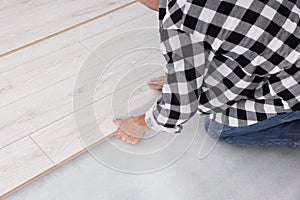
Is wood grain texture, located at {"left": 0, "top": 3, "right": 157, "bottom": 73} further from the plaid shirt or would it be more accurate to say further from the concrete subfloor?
the plaid shirt

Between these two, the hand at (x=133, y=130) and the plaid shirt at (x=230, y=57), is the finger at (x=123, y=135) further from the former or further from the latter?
the plaid shirt at (x=230, y=57)

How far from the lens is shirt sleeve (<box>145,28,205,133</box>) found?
0.86 m

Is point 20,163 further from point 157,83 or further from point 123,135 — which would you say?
point 157,83

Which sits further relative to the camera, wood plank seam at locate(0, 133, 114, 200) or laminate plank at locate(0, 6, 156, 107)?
laminate plank at locate(0, 6, 156, 107)

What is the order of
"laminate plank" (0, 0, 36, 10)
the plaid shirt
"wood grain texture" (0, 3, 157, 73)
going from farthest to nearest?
1. "laminate plank" (0, 0, 36, 10)
2. "wood grain texture" (0, 3, 157, 73)
3. the plaid shirt

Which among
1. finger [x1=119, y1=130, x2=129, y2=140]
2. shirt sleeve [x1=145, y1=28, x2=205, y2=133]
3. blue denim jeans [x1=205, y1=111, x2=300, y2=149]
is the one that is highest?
shirt sleeve [x1=145, y1=28, x2=205, y2=133]

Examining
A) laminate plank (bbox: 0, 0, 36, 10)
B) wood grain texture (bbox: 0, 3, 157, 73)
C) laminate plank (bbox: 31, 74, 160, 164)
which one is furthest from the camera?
laminate plank (bbox: 0, 0, 36, 10)

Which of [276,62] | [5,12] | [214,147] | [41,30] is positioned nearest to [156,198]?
[214,147]

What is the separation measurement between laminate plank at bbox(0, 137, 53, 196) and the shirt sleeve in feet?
1.29

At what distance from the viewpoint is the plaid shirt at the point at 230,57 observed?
81 centimetres

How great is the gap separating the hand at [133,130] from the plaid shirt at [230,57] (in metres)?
0.25

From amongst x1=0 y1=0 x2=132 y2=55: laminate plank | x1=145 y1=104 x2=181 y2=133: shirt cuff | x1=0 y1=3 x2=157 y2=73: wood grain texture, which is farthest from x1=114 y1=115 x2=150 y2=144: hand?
x1=0 y1=0 x2=132 y2=55: laminate plank

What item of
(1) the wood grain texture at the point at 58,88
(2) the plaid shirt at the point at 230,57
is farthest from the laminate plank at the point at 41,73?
(2) the plaid shirt at the point at 230,57

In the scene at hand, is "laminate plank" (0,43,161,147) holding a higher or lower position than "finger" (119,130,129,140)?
lower
